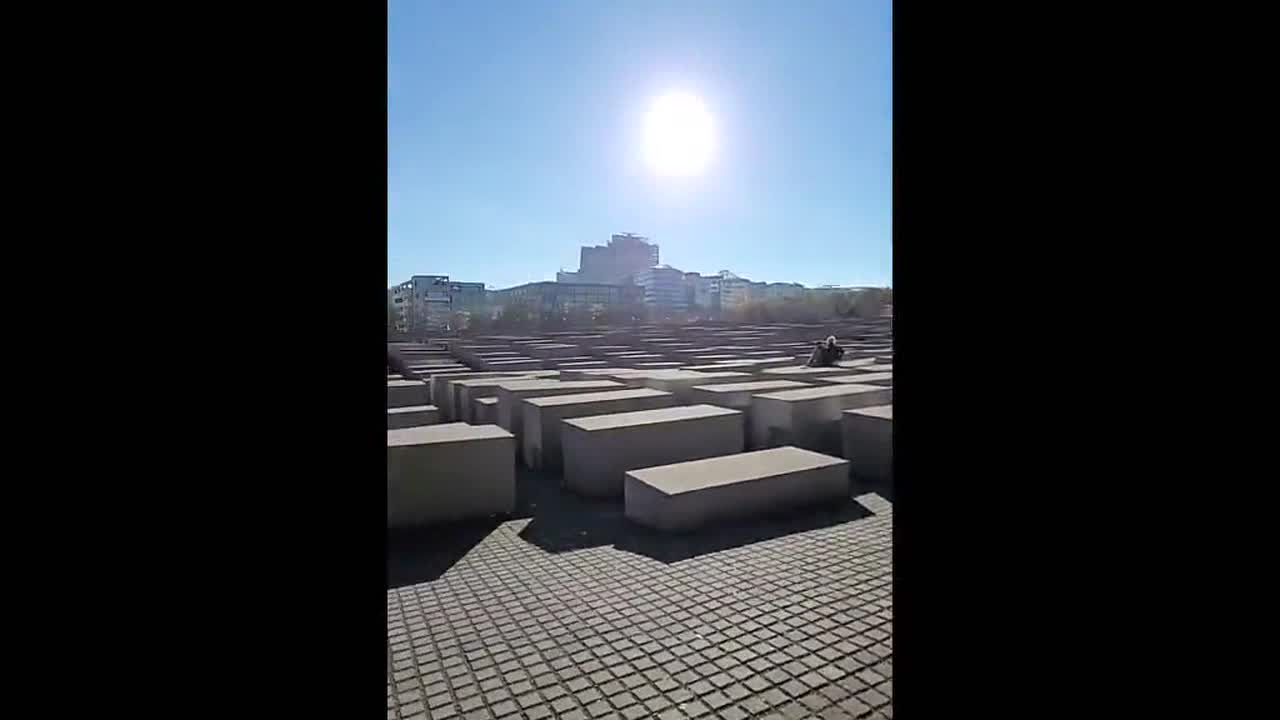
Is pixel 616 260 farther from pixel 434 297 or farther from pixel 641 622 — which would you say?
pixel 641 622

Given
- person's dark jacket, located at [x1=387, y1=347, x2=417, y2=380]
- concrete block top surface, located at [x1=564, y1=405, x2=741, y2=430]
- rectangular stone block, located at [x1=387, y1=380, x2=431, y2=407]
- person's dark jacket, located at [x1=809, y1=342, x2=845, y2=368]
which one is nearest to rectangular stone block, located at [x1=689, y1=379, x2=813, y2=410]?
concrete block top surface, located at [x1=564, y1=405, x2=741, y2=430]

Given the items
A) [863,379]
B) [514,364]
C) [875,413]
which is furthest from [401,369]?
[875,413]

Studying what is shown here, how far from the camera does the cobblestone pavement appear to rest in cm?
365

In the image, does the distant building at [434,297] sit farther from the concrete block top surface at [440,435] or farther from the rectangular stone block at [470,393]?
the concrete block top surface at [440,435]

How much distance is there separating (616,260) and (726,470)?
151 meters

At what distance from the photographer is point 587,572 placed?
5.81 meters

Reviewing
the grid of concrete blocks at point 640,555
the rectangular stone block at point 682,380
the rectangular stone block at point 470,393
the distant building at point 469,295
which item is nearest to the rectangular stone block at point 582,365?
the rectangular stone block at point 682,380

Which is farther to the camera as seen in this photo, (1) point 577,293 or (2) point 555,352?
(1) point 577,293

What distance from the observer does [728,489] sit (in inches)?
280

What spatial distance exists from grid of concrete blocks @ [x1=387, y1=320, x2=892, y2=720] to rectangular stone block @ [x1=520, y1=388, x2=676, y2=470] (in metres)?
0.03
